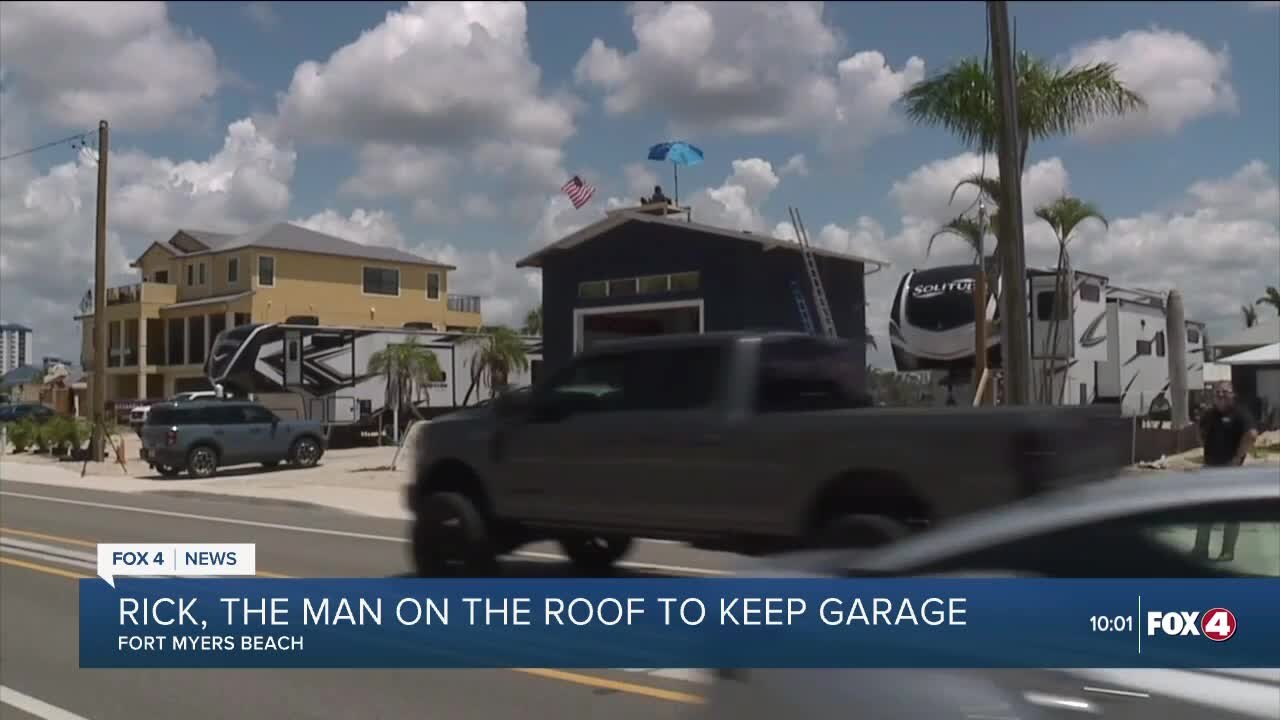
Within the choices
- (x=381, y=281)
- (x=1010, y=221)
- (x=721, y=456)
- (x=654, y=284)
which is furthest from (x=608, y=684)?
(x=381, y=281)

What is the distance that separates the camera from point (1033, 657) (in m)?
4.05

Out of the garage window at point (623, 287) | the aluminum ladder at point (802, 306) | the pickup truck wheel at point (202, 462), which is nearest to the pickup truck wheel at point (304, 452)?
the pickup truck wheel at point (202, 462)

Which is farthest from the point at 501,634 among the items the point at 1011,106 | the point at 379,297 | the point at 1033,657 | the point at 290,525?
the point at 379,297

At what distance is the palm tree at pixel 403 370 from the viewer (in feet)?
111

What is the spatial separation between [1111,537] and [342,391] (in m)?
30.9

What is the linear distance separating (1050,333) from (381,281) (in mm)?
40774

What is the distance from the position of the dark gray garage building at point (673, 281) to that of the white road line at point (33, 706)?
2083 cm

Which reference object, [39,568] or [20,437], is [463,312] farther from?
[39,568]

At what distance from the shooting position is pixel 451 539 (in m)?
10.7

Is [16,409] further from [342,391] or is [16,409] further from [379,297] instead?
[342,391]

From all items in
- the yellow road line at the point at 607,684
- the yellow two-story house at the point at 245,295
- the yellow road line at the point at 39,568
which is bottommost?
the yellow road line at the point at 607,684

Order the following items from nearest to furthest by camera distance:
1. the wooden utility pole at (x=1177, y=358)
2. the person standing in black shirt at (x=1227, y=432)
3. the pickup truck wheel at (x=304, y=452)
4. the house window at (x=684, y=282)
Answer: the person standing in black shirt at (x=1227, y=432)
the wooden utility pole at (x=1177, y=358)
the pickup truck wheel at (x=304, y=452)
the house window at (x=684, y=282)

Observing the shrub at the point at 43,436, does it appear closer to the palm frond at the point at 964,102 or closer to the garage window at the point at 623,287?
the garage window at the point at 623,287

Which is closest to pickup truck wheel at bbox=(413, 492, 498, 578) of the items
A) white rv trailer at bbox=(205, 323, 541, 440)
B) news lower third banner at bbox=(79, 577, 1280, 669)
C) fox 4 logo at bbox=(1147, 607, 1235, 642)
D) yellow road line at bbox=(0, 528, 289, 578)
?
news lower third banner at bbox=(79, 577, 1280, 669)
